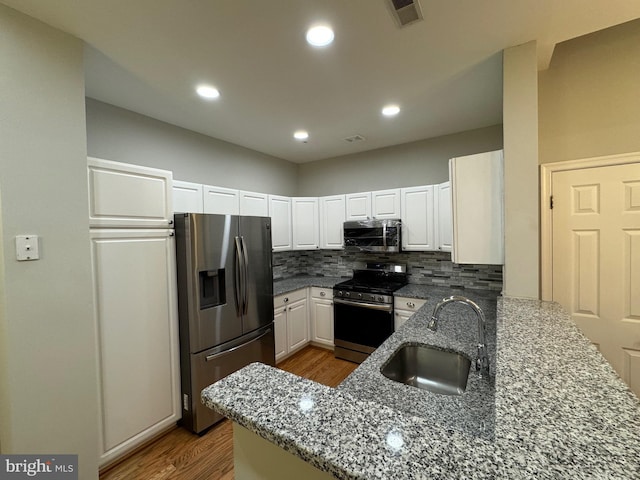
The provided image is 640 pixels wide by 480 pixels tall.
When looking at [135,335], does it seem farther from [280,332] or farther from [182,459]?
[280,332]

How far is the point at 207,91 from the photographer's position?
207 cm

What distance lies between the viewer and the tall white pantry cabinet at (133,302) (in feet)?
5.63

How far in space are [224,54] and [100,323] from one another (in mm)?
1901

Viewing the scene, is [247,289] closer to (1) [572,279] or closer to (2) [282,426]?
(2) [282,426]

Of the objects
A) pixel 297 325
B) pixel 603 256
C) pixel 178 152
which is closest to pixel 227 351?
pixel 297 325

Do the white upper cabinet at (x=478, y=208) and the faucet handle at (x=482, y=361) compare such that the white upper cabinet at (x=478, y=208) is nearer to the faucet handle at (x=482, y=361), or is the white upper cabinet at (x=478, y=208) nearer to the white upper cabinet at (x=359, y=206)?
the faucet handle at (x=482, y=361)

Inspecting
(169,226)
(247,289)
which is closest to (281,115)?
(169,226)

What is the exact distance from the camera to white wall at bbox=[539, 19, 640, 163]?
68.4 inches

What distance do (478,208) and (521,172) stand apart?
0.33 metres

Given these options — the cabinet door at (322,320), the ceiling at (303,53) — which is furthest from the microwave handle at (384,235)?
the ceiling at (303,53)

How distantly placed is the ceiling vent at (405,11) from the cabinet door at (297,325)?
113 inches

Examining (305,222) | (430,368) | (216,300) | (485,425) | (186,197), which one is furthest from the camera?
(305,222)

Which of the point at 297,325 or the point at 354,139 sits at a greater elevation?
the point at 354,139

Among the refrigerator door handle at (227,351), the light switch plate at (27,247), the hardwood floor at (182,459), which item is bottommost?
the hardwood floor at (182,459)
